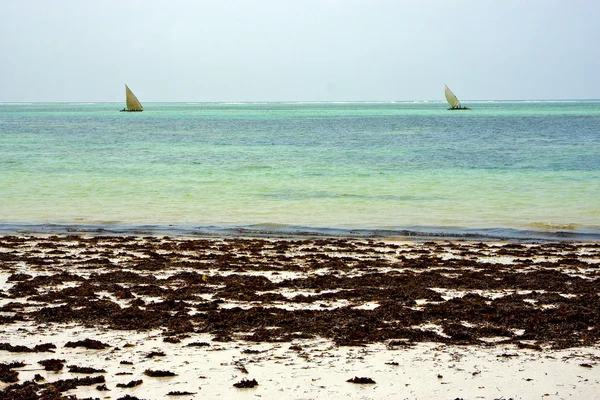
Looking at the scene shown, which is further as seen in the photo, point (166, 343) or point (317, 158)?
point (317, 158)

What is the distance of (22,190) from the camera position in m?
23.5

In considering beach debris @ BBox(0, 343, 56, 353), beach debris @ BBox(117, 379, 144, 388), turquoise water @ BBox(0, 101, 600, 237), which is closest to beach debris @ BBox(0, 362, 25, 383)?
beach debris @ BBox(0, 343, 56, 353)

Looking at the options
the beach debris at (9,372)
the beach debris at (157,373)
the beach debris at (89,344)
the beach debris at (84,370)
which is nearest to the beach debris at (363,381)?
the beach debris at (157,373)

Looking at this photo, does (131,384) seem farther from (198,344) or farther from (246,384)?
(198,344)

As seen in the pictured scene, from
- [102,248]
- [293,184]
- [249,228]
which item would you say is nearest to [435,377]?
[102,248]

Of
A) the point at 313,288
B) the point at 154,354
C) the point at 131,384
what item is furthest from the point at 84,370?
the point at 313,288

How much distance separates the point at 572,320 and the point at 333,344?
270cm

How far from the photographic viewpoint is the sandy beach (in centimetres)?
603

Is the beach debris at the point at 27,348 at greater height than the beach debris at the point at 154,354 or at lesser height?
greater

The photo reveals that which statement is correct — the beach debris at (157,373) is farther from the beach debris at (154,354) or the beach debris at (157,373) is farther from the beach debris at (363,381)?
the beach debris at (363,381)

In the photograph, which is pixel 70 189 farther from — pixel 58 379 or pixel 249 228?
pixel 58 379

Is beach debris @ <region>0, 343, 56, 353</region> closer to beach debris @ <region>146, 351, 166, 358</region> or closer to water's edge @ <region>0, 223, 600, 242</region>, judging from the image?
beach debris @ <region>146, 351, 166, 358</region>

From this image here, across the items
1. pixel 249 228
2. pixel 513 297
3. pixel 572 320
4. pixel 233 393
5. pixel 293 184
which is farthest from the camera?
pixel 293 184

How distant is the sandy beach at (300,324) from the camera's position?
603 cm
